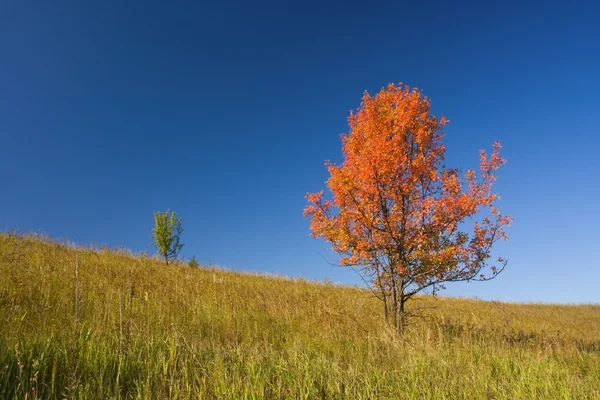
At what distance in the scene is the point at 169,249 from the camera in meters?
24.9

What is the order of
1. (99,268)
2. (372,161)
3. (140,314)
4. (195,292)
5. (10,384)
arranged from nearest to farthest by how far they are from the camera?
(10,384), (140,314), (372,161), (195,292), (99,268)

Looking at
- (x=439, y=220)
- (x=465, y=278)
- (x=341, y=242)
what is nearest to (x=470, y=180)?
(x=439, y=220)

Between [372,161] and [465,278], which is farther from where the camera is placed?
[465,278]

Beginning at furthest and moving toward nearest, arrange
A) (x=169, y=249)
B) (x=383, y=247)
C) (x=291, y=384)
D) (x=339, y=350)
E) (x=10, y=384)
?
(x=169, y=249) < (x=383, y=247) < (x=339, y=350) < (x=291, y=384) < (x=10, y=384)

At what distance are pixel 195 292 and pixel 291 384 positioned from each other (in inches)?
287

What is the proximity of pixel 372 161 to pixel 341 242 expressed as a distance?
238 cm

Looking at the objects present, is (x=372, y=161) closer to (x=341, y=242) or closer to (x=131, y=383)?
(x=341, y=242)

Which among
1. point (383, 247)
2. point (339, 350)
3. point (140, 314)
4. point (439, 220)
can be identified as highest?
point (439, 220)

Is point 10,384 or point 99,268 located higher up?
point 99,268

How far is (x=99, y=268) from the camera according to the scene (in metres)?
11.8

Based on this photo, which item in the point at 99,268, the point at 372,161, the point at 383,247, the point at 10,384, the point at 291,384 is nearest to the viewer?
the point at 10,384

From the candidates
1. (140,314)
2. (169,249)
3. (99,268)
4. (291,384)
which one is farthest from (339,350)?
(169,249)

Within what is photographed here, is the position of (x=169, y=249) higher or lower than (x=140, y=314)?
higher

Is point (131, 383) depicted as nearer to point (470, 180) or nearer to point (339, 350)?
point (339, 350)
